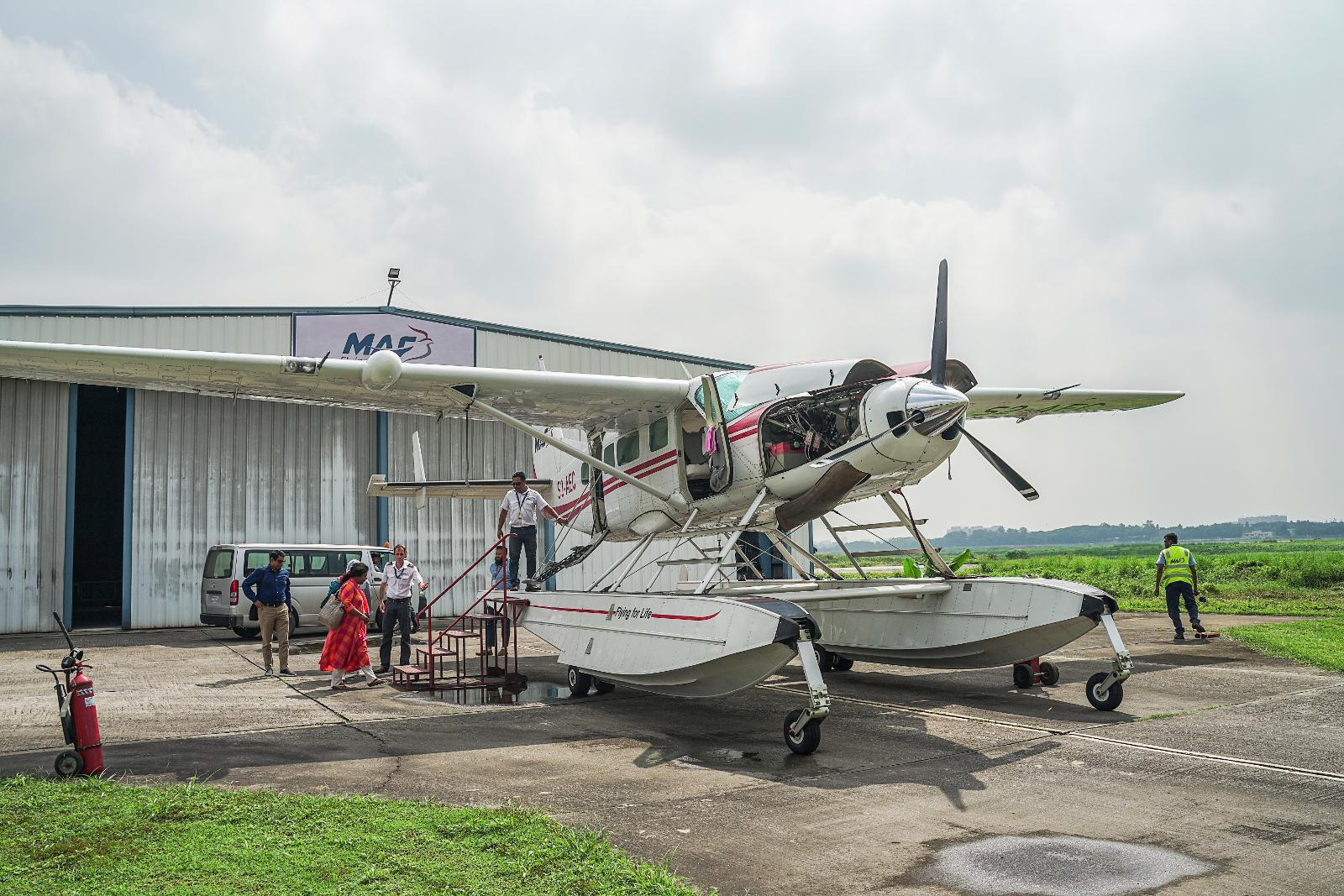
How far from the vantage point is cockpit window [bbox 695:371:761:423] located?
372 inches

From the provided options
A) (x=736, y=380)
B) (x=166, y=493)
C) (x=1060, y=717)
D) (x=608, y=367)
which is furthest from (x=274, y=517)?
(x=1060, y=717)

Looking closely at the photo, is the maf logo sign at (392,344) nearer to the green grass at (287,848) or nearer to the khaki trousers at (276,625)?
the khaki trousers at (276,625)

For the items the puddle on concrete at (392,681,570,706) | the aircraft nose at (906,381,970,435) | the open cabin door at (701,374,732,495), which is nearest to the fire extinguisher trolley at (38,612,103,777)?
the puddle on concrete at (392,681,570,706)

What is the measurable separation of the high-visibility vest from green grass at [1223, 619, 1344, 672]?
1120mm

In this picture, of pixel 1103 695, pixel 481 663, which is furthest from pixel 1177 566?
pixel 481 663

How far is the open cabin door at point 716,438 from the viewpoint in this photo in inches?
372

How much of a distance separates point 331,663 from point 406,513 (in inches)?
468

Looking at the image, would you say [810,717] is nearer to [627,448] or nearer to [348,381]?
[627,448]

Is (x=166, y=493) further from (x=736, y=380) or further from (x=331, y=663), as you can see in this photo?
(x=736, y=380)

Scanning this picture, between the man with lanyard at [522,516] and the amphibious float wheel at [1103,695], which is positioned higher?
the man with lanyard at [522,516]

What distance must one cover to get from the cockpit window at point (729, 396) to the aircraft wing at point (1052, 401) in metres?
3.49

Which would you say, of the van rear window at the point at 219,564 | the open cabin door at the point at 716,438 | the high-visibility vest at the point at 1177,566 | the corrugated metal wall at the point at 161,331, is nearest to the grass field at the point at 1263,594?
the high-visibility vest at the point at 1177,566

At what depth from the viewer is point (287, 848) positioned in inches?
172

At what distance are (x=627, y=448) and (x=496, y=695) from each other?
334 centimetres
